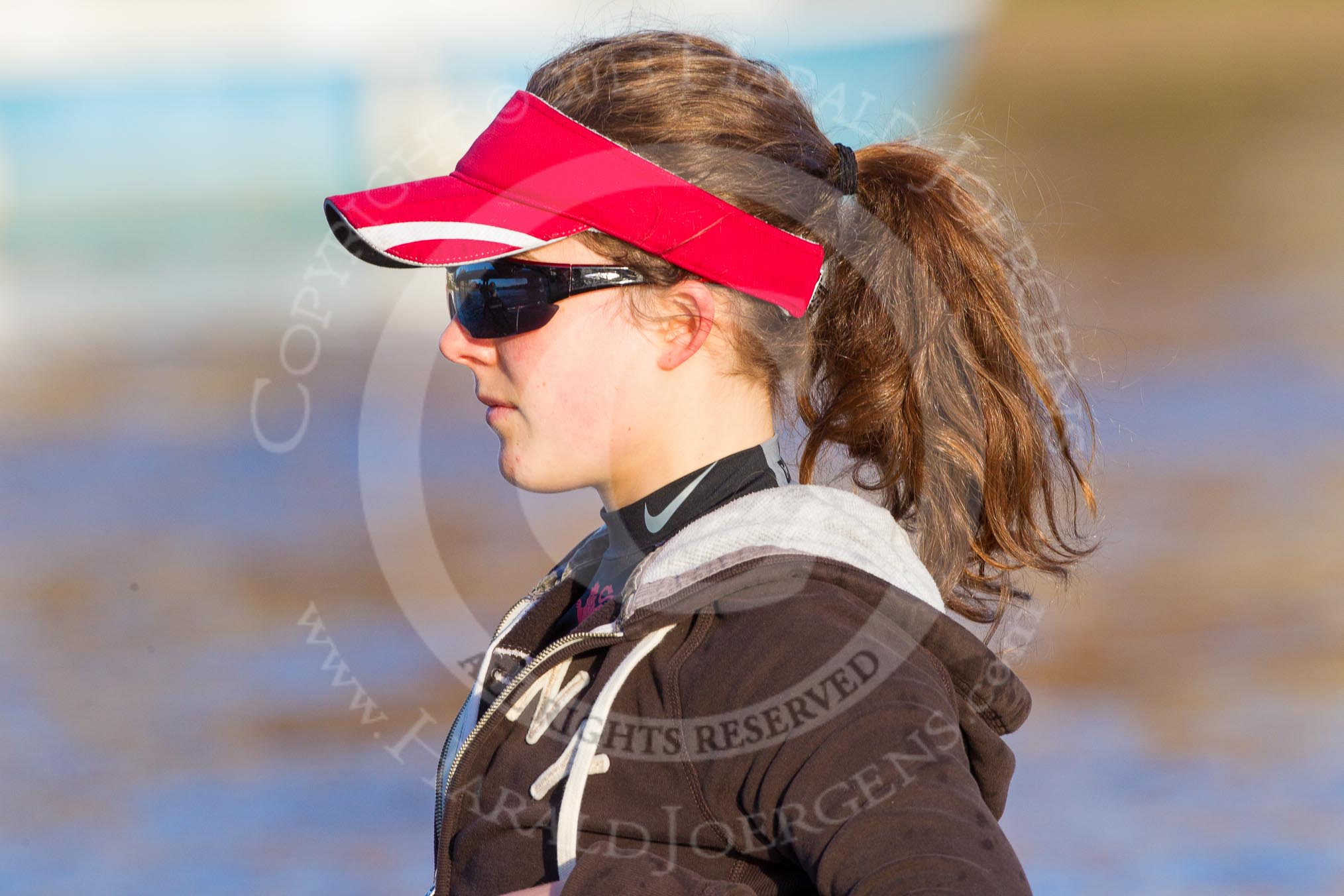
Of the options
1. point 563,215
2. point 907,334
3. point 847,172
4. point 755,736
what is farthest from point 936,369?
point 755,736

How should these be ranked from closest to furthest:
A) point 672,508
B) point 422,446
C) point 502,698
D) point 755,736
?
point 755,736, point 502,698, point 672,508, point 422,446

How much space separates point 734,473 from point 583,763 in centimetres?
47

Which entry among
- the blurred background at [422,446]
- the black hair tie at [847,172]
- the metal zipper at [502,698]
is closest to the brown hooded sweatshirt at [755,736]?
the metal zipper at [502,698]

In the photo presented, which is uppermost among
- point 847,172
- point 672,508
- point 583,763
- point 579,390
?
point 847,172

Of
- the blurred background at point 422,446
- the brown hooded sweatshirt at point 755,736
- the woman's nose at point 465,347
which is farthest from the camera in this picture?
the blurred background at point 422,446

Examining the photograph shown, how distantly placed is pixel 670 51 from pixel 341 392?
6.54 meters

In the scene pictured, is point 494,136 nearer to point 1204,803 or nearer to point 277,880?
point 277,880

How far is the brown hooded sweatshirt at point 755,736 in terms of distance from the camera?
126 centimetres

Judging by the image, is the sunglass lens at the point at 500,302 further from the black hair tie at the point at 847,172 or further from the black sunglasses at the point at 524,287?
the black hair tie at the point at 847,172

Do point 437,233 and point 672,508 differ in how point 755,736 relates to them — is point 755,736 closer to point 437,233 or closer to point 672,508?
point 672,508

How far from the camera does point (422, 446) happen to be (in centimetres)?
720

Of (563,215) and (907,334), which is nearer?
(563,215)

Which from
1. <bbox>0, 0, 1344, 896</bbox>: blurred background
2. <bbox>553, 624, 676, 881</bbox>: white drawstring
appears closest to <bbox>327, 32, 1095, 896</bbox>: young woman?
<bbox>553, 624, 676, 881</bbox>: white drawstring

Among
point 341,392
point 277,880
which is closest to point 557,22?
point 341,392
